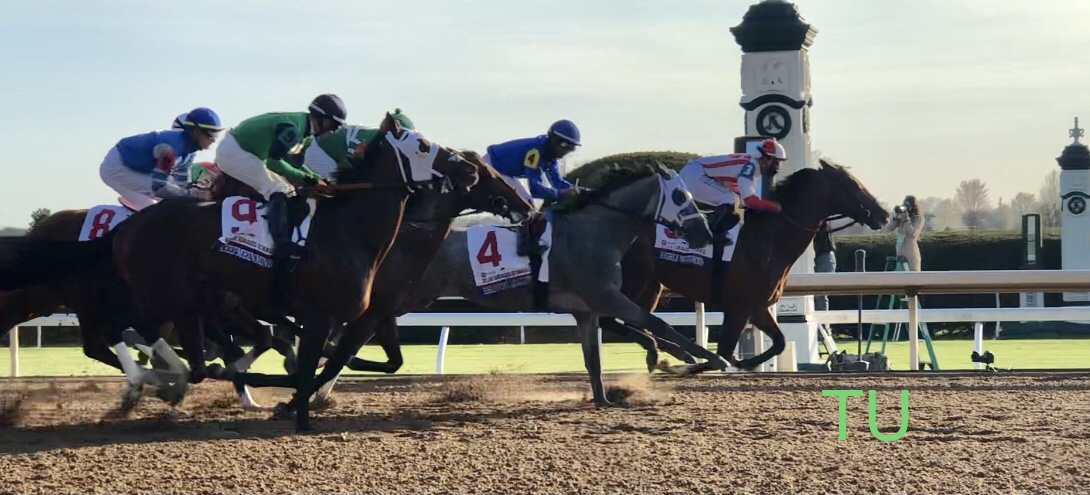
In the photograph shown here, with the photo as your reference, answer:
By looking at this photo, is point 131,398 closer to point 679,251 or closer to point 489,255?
point 489,255

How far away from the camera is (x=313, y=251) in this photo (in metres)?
6.11

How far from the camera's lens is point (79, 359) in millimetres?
11461

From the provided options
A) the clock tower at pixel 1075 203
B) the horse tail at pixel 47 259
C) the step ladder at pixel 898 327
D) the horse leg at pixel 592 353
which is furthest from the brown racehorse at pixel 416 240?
the clock tower at pixel 1075 203

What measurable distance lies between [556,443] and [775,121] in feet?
23.9

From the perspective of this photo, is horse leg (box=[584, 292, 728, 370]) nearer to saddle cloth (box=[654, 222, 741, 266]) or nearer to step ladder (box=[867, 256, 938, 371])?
saddle cloth (box=[654, 222, 741, 266])

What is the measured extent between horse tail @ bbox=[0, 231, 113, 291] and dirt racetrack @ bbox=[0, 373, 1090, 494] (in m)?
0.61

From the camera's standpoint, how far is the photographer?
484 inches

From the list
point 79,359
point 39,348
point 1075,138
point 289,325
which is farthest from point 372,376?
point 1075,138

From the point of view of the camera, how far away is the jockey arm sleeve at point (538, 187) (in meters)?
7.48

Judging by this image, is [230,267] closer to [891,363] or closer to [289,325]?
[289,325]

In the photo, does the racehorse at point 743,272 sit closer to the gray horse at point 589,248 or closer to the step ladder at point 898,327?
the gray horse at point 589,248

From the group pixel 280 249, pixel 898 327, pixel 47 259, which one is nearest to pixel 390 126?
pixel 280 249

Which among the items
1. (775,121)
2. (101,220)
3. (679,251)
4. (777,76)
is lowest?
(679,251)

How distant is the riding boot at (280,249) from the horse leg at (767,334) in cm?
298
